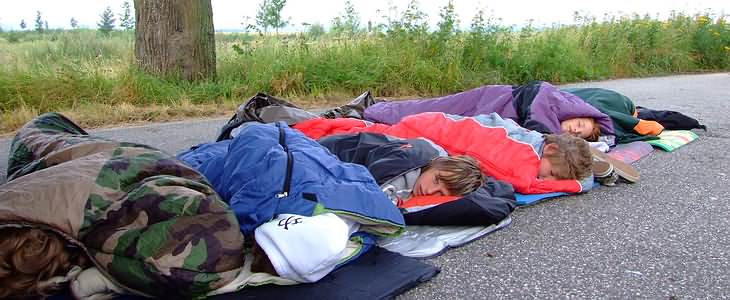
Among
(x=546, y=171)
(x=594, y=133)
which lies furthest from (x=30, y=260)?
(x=594, y=133)

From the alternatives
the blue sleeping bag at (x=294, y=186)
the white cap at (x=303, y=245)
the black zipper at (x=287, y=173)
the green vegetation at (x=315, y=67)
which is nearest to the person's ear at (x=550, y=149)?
the blue sleeping bag at (x=294, y=186)

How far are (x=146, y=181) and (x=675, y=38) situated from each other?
41.3 ft

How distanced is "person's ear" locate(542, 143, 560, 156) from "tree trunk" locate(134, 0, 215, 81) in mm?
4511

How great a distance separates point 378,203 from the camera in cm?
221

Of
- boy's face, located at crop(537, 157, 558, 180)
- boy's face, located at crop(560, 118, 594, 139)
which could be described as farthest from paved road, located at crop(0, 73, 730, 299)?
boy's face, located at crop(560, 118, 594, 139)

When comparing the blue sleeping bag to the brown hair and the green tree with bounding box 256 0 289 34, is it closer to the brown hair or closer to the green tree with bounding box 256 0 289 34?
the brown hair

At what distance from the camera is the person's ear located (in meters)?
3.21

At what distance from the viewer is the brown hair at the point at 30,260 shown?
1.75 meters

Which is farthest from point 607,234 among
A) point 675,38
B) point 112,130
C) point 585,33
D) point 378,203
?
point 675,38

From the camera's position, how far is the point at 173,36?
6379 mm

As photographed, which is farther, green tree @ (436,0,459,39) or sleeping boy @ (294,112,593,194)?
green tree @ (436,0,459,39)

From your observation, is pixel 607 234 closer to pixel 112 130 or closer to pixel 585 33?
pixel 112 130

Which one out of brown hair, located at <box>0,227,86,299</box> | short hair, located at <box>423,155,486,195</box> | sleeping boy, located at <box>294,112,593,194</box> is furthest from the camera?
sleeping boy, located at <box>294,112,593,194</box>

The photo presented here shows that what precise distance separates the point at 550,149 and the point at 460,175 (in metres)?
0.83
